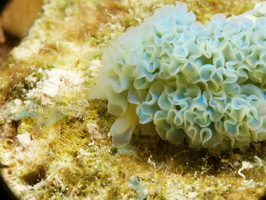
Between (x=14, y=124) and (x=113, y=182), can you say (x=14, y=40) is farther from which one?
(x=113, y=182)

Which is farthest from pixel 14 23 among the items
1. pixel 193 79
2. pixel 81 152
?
pixel 193 79

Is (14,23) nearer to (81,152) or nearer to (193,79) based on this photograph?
(81,152)

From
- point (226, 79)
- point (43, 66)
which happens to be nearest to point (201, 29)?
point (226, 79)

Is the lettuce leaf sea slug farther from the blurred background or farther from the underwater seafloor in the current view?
the blurred background

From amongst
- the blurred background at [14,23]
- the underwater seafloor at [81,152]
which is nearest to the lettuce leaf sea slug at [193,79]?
the underwater seafloor at [81,152]

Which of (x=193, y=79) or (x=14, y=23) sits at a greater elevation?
(x=193, y=79)

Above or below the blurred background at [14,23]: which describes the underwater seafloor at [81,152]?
below

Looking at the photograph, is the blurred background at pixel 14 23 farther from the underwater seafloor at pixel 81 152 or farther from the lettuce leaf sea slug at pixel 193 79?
the lettuce leaf sea slug at pixel 193 79

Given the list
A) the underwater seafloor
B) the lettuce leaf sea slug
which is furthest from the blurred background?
the lettuce leaf sea slug
